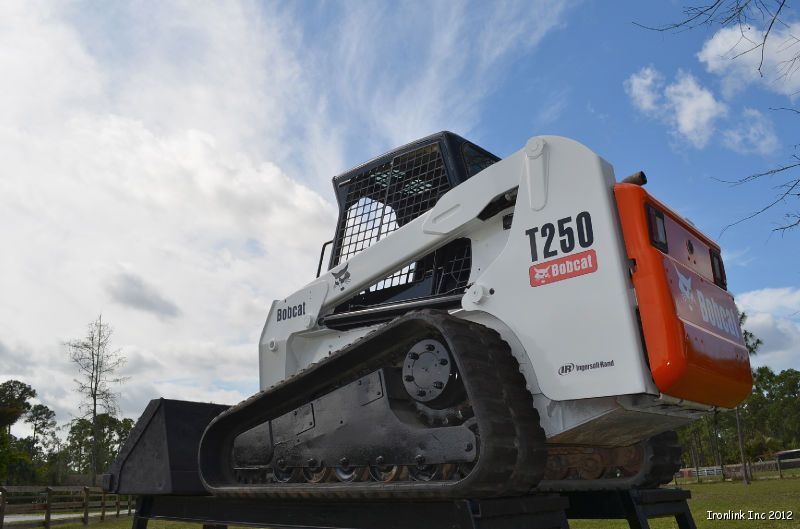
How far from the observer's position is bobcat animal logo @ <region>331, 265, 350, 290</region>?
5.32 m

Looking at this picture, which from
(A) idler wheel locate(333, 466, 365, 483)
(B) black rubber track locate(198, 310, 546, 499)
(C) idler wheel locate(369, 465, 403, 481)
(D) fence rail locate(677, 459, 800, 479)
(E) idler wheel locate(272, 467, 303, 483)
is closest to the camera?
(B) black rubber track locate(198, 310, 546, 499)

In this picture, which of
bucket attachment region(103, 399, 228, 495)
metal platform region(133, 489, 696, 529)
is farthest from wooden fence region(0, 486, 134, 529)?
metal platform region(133, 489, 696, 529)

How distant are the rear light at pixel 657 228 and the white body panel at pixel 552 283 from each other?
0.64ft

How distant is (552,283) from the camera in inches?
154

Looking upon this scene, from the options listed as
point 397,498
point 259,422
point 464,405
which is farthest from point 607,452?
point 259,422

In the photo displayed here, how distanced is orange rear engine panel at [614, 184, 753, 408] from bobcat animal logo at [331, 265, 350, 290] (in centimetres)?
219

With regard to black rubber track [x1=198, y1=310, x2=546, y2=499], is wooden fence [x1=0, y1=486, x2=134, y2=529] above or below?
below

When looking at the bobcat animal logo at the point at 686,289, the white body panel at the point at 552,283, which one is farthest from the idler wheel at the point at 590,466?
the bobcat animal logo at the point at 686,289

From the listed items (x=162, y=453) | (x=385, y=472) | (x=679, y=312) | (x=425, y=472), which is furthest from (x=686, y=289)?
(x=162, y=453)

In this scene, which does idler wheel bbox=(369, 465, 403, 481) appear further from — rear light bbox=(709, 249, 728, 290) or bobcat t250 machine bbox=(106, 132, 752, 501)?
rear light bbox=(709, 249, 728, 290)

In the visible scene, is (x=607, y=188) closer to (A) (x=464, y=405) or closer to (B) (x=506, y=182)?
(B) (x=506, y=182)

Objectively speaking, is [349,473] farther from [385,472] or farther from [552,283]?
[552,283]

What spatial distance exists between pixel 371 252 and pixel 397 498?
200cm

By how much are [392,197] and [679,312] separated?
2.63 m
